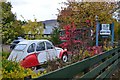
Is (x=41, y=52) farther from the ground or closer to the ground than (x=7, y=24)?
closer to the ground

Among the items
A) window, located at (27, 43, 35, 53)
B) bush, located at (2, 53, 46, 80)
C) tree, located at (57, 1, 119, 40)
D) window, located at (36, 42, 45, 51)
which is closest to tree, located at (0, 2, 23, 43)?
window, located at (27, 43, 35, 53)

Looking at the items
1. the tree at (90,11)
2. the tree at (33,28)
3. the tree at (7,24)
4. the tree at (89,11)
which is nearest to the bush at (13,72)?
the tree at (7,24)

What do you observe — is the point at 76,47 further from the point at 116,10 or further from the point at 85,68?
the point at 116,10

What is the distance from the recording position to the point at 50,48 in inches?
567

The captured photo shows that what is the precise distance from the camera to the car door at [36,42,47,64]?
1290cm

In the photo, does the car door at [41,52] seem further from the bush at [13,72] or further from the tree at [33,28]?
the tree at [33,28]

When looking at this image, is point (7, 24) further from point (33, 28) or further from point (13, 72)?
point (13, 72)

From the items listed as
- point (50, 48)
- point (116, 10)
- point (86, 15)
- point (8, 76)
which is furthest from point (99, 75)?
point (116, 10)

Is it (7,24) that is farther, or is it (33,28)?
(33,28)

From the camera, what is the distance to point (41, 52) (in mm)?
13242

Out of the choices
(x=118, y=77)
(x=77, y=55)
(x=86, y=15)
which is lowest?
(x=118, y=77)

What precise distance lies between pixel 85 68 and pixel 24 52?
7.90 m

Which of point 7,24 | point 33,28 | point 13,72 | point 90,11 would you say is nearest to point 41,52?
point 7,24

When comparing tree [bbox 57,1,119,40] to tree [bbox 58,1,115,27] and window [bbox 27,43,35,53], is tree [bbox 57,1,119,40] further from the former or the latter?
window [bbox 27,43,35,53]
